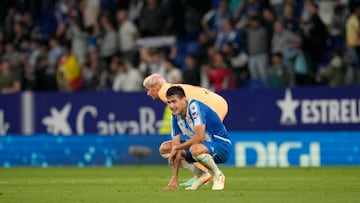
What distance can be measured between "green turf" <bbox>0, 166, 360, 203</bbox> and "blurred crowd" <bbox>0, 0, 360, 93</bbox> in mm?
4045

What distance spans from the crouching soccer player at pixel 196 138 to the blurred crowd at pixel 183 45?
31.9 ft

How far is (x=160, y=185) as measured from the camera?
51.3 feet

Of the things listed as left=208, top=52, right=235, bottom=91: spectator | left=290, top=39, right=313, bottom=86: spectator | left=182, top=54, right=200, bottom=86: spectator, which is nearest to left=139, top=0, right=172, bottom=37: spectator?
left=182, top=54, right=200, bottom=86: spectator

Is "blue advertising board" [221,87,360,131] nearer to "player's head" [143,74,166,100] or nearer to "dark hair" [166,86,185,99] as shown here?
"player's head" [143,74,166,100]

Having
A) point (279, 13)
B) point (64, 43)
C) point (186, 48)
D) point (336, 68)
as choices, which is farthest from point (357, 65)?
point (64, 43)

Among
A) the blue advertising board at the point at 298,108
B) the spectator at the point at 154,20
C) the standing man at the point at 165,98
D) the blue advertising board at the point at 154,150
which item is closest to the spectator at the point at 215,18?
the spectator at the point at 154,20

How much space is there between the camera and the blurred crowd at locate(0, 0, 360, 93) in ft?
78.8

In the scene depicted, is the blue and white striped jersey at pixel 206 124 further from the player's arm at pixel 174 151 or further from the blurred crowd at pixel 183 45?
the blurred crowd at pixel 183 45

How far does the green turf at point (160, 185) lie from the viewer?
12.7 metres

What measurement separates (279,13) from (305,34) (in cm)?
138

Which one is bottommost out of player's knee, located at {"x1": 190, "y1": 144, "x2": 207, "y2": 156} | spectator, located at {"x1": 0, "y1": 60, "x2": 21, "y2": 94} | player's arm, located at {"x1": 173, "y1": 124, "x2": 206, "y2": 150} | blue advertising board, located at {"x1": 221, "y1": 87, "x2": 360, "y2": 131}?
blue advertising board, located at {"x1": 221, "y1": 87, "x2": 360, "y2": 131}

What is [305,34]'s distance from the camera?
2403 centimetres

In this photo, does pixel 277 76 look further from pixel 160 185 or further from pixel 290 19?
pixel 160 185

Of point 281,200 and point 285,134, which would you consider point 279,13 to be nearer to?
point 285,134
